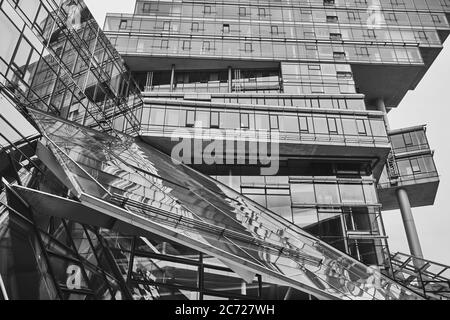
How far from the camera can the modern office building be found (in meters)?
11.4

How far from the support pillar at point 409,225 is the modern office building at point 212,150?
0.19 metres

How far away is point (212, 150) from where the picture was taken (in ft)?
99.6

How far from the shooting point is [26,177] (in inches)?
512

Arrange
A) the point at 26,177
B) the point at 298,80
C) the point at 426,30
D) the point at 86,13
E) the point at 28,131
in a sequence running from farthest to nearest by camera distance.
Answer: the point at 426,30, the point at 298,80, the point at 86,13, the point at 28,131, the point at 26,177

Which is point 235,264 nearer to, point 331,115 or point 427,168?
point 331,115

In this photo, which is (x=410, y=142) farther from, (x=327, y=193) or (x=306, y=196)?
(x=306, y=196)

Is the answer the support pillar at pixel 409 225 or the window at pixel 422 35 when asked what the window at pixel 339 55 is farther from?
the support pillar at pixel 409 225

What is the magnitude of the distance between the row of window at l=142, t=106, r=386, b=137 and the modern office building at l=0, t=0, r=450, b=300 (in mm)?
119

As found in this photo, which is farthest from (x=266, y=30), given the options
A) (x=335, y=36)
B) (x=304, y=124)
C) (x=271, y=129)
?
(x=271, y=129)

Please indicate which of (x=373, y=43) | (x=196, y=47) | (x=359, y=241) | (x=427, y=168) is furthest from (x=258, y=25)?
(x=359, y=241)

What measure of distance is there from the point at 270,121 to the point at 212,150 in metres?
5.13

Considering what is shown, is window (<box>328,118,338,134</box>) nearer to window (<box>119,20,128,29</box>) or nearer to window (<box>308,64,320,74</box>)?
window (<box>308,64,320,74</box>)

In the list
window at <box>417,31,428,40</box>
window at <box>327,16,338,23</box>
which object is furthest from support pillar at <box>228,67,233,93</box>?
window at <box>417,31,428,40</box>

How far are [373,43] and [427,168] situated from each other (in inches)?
524
